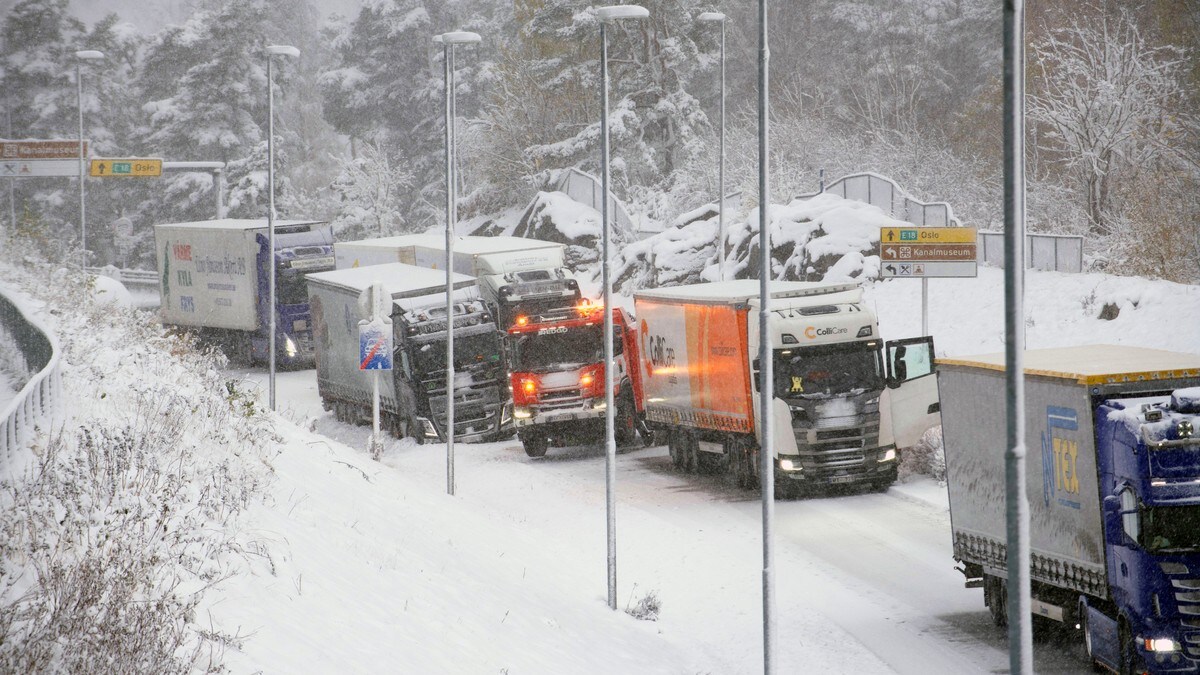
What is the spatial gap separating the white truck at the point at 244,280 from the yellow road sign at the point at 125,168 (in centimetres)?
926

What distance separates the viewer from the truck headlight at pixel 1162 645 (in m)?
11.8

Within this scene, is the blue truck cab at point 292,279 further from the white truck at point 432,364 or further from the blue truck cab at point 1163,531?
the blue truck cab at point 1163,531

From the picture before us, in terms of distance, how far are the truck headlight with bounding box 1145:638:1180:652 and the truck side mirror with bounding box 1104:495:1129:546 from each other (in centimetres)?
85

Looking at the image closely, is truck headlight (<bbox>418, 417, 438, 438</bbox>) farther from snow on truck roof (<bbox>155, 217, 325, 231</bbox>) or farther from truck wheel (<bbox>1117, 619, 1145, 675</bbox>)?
truck wheel (<bbox>1117, 619, 1145, 675</bbox>)

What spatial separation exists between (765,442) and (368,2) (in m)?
69.2

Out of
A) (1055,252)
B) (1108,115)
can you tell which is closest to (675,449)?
(1055,252)

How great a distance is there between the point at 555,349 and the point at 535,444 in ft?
6.85

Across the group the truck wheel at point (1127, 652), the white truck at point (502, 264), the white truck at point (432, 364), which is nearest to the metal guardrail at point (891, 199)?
the white truck at point (502, 264)

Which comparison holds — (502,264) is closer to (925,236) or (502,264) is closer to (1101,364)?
(925,236)

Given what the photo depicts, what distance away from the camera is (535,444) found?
29547 millimetres

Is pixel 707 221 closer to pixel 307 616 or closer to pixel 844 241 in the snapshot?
pixel 844 241

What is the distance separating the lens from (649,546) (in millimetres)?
20797

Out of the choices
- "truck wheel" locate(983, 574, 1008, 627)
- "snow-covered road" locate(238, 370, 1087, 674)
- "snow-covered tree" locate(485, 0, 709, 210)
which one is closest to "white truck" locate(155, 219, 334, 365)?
"snow-covered road" locate(238, 370, 1087, 674)

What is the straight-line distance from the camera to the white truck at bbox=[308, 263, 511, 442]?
3059 cm
